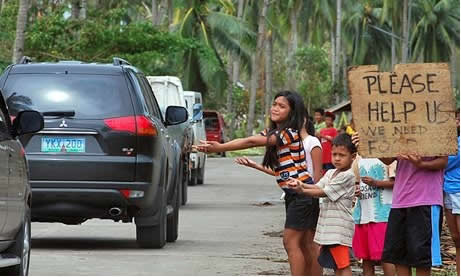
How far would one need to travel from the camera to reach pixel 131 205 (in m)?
13.9

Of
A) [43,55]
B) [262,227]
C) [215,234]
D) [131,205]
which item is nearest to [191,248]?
[131,205]

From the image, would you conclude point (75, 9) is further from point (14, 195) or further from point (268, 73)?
point (14, 195)

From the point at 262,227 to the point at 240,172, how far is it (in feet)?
65.5

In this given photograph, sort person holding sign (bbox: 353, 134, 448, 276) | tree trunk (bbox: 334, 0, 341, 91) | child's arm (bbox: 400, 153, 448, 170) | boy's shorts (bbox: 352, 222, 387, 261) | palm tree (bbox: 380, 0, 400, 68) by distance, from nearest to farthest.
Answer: child's arm (bbox: 400, 153, 448, 170) < person holding sign (bbox: 353, 134, 448, 276) < boy's shorts (bbox: 352, 222, 387, 261) < palm tree (bbox: 380, 0, 400, 68) < tree trunk (bbox: 334, 0, 341, 91)

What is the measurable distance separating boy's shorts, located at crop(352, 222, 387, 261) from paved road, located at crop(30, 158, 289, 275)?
1271 millimetres

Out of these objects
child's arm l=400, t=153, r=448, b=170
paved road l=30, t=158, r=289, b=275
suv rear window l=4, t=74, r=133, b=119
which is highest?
suv rear window l=4, t=74, r=133, b=119

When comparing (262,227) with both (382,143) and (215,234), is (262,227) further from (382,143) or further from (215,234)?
(382,143)

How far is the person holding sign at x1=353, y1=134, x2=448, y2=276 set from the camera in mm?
9922

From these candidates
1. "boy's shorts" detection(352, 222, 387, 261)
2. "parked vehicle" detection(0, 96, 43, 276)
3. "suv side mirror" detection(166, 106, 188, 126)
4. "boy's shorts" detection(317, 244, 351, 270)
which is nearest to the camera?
"parked vehicle" detection(0, 96, 43, 276)

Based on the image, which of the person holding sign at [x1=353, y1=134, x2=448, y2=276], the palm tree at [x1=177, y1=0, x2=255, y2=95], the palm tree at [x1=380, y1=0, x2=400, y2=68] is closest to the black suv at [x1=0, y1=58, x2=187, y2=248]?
the person holding sign at [x1=353, y1=134, x2=448, y2=276]

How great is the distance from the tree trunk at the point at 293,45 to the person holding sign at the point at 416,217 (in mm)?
61418

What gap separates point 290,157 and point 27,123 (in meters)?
1.99

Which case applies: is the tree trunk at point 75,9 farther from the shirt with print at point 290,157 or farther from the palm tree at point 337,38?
the shirt with print at point 290,157

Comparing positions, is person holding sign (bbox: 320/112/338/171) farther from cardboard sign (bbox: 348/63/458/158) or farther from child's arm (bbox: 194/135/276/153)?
cardboard sign (bbox: 348/63/458/158)
